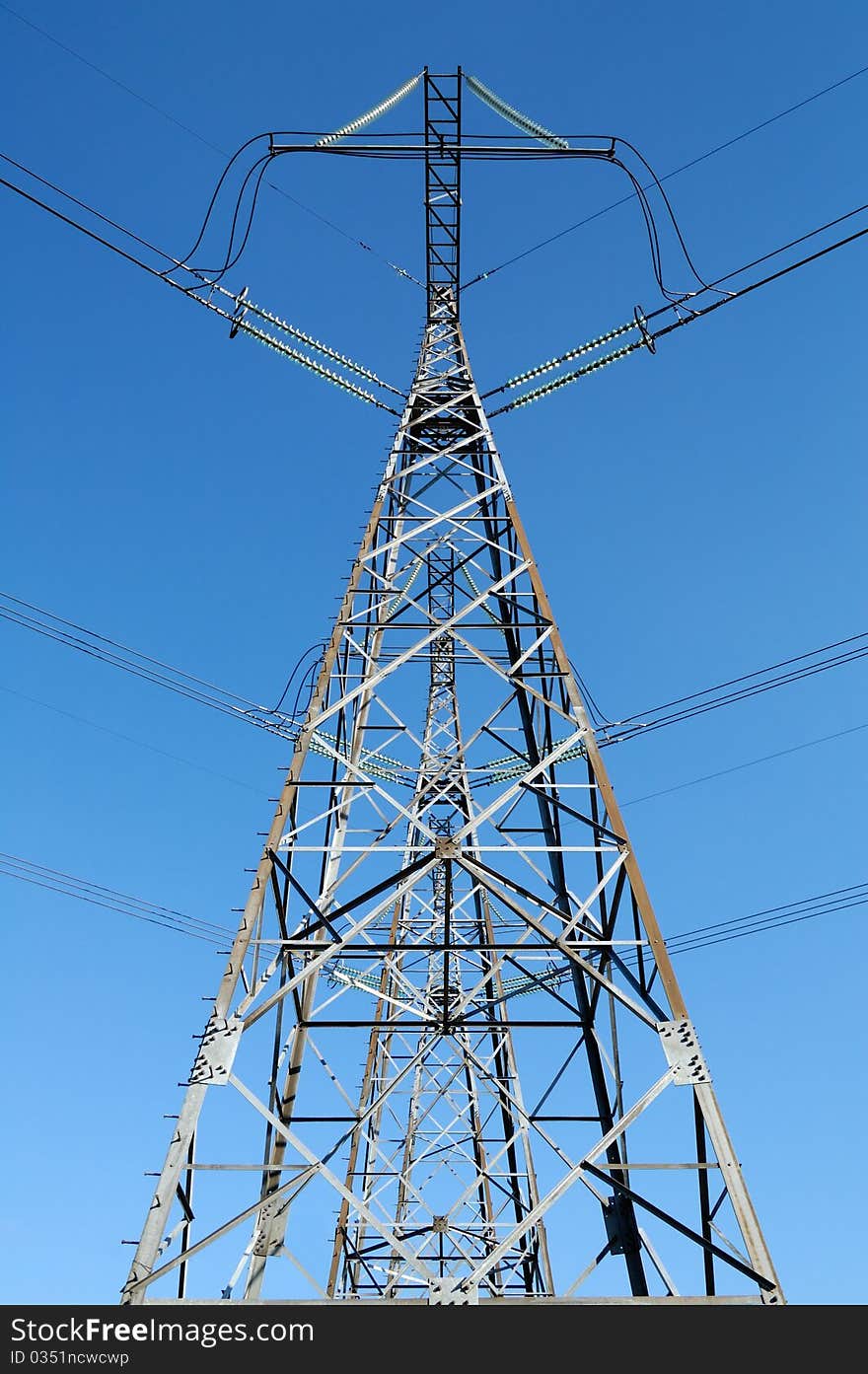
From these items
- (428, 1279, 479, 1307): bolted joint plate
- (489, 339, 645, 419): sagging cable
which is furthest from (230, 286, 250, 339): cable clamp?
(428, 1279, 479, 1307): bolted joint plate

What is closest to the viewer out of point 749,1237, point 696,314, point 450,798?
point 749,1237

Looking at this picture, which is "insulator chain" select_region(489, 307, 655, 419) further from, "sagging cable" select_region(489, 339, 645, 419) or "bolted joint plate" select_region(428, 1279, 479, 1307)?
"bolted joint plate" select_region(428, 1279, 479, 1307)

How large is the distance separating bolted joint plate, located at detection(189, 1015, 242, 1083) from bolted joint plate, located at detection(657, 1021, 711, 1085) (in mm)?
3430

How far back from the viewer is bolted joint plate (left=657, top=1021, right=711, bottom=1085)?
722 cm

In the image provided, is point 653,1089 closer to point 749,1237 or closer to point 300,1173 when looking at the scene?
point 749,1237

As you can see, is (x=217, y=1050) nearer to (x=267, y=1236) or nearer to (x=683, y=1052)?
(x=267, y=1236)

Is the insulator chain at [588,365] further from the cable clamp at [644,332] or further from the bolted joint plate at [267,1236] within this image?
the bolted joint plate at [267,1236]

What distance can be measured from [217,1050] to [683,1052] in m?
3.69

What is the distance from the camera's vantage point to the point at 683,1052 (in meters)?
7.32

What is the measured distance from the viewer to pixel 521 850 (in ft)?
29.9

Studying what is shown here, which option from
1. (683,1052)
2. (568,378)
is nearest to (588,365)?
(568,378)

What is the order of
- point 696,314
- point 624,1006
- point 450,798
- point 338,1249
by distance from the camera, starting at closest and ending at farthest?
point 624,1006 → point 450,798 → point 696,314 → point 338,1249
